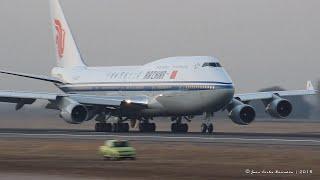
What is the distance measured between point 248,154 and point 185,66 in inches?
923

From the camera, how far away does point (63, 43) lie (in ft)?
250

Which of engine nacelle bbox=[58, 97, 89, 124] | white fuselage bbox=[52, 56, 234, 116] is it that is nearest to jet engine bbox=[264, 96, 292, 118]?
white fuselage bbox=[52, 56, 234, 116]

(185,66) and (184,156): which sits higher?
(185,66)

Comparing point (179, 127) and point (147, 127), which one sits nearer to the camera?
point (179, 127)

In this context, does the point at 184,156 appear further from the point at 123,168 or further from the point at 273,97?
the point at 273,97

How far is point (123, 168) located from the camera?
3148 centimetres

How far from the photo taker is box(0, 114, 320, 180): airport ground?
29.2 m

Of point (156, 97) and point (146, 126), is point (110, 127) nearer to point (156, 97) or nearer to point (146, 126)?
point (146, 126)

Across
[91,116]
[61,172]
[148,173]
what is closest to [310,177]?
[148,173]

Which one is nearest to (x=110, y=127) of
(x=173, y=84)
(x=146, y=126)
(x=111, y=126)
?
(x=111, y=126)

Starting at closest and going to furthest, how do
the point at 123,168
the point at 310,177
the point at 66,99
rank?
the point at 310,177 → the point at 123,168 → the point at 66,99

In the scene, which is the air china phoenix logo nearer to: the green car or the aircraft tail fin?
the aircraft tail fin

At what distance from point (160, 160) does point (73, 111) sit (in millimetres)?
24963

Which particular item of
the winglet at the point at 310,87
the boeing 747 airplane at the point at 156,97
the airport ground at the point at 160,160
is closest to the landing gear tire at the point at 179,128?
the boeing 747 airplane at the point at 156,97
